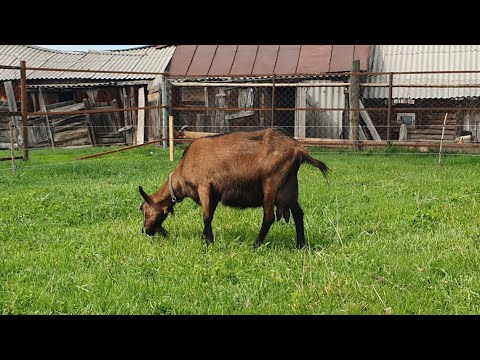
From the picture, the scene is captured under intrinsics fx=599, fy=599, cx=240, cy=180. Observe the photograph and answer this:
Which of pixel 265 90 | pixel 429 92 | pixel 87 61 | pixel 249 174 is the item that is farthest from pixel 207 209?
pixel 87 61

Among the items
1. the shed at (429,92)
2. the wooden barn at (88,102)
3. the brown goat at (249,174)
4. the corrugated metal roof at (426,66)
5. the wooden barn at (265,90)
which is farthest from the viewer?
the wooden barn at (88,102)

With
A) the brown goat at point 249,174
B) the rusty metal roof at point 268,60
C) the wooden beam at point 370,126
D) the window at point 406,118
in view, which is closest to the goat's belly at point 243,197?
the brown goat at point 249,174

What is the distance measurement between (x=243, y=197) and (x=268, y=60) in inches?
627

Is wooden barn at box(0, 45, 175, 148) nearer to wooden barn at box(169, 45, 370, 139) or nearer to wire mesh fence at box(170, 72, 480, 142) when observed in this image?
wooden barn at box(169, 45, 370, 139)

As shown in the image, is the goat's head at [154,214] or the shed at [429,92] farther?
the shed at [429,92]

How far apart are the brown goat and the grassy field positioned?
0.38m

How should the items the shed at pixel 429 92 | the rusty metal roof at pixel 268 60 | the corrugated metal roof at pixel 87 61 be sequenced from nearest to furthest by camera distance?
1. the shed at pixel 429 92
2. the rusty metal roof at pixel 268 60
3. the corrugated metal roof at pixel 87 61

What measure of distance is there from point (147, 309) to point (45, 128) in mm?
19271

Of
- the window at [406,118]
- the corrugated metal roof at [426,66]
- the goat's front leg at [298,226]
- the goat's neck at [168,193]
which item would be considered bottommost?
the goat's front leg at [298,226]

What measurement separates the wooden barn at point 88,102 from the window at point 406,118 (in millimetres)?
8490

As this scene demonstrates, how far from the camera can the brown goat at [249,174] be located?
21.2ft

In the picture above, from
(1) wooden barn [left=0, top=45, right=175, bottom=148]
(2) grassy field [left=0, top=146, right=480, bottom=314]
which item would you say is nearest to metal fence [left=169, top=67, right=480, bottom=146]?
(1) wooden barn [left=0, top=45, right=175, bottom=148]

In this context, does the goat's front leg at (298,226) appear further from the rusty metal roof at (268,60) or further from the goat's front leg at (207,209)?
the rusty metal roof at (268,60)

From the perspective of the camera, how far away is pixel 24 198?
895cm
